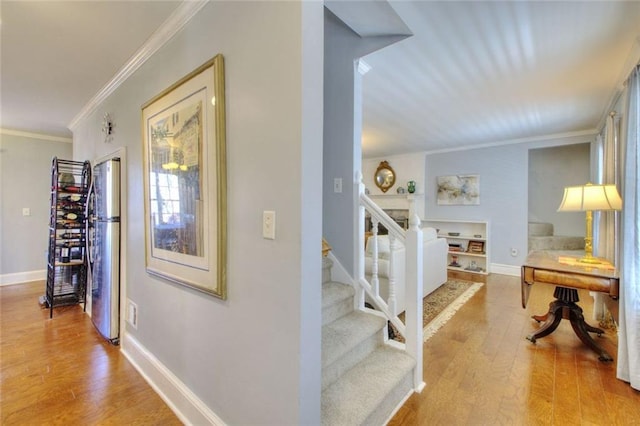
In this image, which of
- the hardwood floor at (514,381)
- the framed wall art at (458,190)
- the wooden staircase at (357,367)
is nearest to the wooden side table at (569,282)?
the hardwood floor at (514,381)

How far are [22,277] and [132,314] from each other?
3.63 meters

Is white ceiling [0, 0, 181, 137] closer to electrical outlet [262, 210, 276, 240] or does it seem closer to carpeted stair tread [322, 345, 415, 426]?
electrical outlet [262, 210, 276, 240]

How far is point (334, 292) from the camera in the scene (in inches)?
83.0

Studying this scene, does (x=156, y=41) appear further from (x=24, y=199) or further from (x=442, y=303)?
(x=24, y=199)

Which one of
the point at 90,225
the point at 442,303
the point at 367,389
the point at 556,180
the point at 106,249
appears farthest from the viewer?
the point at 556,180

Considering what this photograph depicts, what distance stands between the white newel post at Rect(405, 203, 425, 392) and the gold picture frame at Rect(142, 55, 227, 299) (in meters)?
1.16

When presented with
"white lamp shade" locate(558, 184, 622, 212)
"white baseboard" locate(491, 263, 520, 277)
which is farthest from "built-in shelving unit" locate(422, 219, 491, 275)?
"white lamp shade" locate(558, 184, 622, 212)

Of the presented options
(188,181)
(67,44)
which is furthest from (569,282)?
(67,44)

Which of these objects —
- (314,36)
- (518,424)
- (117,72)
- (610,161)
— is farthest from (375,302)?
(610,161)

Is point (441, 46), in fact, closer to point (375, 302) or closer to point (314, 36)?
point (314, 36)

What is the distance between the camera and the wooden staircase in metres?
1.42

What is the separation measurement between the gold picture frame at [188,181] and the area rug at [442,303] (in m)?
1.73

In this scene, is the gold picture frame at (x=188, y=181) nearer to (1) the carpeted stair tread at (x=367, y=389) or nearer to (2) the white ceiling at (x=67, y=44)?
(2) the white ceiling at (x=67, y=44)

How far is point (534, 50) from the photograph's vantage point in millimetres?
2166
